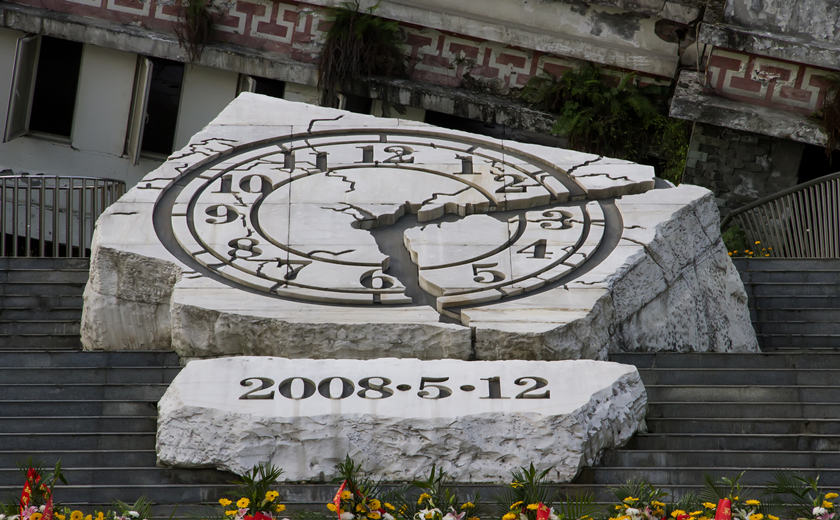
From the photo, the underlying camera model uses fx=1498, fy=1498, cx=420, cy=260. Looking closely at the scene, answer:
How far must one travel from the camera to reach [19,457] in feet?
29.6

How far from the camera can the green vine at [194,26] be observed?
60.6 ft

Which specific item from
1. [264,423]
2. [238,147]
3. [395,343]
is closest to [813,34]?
[238,147]

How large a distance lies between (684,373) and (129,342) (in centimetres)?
396

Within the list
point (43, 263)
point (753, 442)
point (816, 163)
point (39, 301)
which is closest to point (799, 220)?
point (816, 163)

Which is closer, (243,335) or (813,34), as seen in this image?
(243,335)

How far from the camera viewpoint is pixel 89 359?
34.4 ft

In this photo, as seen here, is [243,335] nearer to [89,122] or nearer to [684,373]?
[684,373]

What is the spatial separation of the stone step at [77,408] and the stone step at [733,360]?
329 centimetres

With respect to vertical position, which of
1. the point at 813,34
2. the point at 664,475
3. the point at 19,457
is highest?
the point at 813,34

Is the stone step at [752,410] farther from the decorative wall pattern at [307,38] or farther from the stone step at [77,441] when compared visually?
the decorative wall pattern at [307,38]

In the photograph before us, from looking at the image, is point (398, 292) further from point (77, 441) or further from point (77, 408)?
point (77, 441)

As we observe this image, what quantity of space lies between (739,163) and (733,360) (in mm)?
6899

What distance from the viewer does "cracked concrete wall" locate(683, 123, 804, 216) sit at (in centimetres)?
1705

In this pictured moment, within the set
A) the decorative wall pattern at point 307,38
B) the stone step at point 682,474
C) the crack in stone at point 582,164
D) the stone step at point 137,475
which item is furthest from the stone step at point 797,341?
the decorative wall pattern at point 307,38
